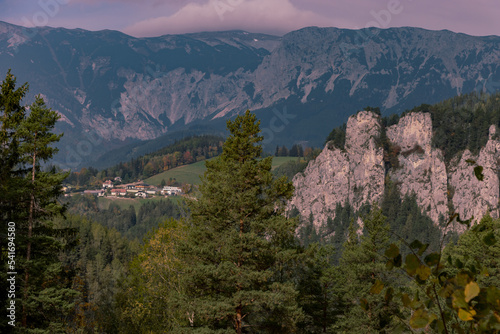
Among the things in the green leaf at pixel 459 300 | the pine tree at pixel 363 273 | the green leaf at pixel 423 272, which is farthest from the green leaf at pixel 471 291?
the pine tree at pixel 363 273

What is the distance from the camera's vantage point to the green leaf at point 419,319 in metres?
3.22

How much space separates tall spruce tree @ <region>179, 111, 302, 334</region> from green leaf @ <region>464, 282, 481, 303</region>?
1968cm

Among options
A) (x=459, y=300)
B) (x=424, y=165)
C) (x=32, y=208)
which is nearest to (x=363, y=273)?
(x=32, y=208)

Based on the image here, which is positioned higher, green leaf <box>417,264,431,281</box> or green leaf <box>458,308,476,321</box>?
green leaf <box>417,264,431,281</box>

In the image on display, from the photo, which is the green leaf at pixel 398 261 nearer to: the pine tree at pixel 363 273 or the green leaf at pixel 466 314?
the green leaf at pixel 466 314

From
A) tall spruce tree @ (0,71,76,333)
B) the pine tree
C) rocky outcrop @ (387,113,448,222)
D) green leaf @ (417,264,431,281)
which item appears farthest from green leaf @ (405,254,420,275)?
rocky outcrop @ (387,113,448,222)

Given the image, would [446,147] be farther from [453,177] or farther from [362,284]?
[362,284]

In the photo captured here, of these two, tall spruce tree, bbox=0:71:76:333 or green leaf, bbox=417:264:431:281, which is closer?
green leaf, bbox=417:264:431:281

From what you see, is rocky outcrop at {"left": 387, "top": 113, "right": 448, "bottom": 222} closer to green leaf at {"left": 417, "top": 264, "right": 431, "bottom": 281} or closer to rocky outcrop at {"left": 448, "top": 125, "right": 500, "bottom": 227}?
rocky outcrop at {"left": 448, "top": 125, "right": 500, "bottom": 227}

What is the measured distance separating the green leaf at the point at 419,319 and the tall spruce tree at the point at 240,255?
19.3m

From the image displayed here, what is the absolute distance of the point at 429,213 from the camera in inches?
7392

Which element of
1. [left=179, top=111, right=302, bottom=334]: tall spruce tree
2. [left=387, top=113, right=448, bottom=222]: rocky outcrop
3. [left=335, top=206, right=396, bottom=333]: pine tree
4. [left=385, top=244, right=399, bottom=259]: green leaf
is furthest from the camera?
[left=387, top=113, right=448, bottom=222]: rocky outcrop

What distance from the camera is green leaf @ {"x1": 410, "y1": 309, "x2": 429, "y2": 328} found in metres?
3.22

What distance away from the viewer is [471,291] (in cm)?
304
